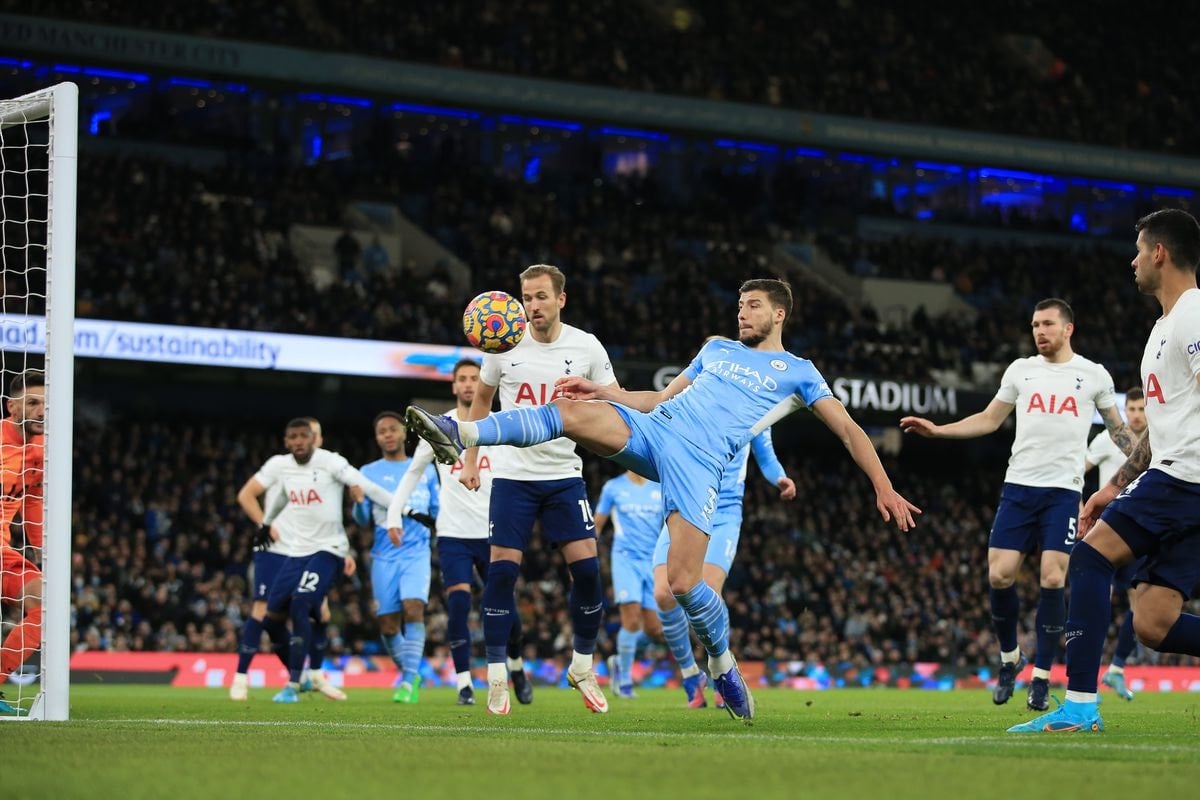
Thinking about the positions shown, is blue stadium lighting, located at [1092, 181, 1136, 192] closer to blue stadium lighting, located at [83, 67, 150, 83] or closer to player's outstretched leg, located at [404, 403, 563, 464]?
blue stadium lighting, located at [83, 67, 150, 83]

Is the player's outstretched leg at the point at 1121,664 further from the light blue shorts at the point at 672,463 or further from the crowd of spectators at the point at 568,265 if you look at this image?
the crowd of spectators at the point at 568,265

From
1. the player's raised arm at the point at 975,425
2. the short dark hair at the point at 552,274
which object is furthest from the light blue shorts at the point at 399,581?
the player's raised arm at the point at 975,425

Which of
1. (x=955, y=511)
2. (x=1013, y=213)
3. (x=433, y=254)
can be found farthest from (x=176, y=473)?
(x=1013, y=213)

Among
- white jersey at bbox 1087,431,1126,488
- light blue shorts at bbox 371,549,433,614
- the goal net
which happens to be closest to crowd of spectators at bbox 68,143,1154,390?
light blue shorts at bbox 371,549,433,614

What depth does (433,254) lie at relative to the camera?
34.8 metres

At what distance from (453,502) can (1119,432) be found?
550 centimetres

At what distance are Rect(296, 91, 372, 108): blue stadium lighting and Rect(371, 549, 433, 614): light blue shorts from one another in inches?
933

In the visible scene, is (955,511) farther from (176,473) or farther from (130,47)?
(130,47)

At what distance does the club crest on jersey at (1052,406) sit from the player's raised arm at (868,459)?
3347 millimetres

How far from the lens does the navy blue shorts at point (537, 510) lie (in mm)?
10234

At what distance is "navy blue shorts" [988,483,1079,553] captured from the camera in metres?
11.3

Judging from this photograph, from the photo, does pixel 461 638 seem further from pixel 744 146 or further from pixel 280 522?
pixel 744 146

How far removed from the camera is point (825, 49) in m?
41.8

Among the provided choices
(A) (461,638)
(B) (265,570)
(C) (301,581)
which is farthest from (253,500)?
(A) (461,638)
